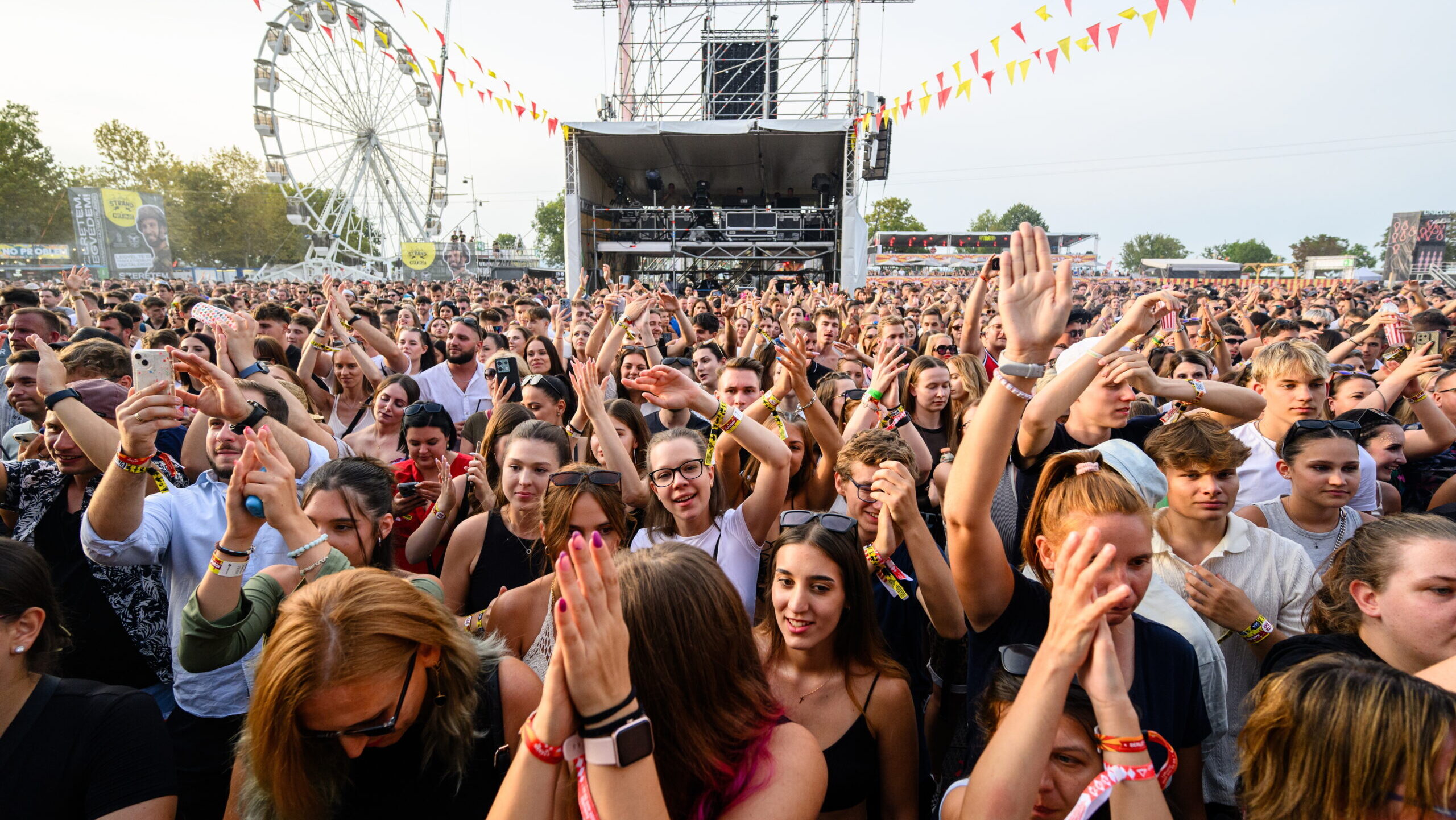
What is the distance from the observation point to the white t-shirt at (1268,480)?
10.3 ft

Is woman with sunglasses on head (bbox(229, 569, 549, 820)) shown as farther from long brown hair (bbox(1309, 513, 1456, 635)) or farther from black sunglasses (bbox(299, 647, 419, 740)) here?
long brown hair (bbox(1309, 513, 1456, 635))

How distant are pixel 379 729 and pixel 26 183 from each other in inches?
2282

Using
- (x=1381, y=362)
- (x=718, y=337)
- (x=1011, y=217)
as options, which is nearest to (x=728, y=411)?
(x=718, y=337)

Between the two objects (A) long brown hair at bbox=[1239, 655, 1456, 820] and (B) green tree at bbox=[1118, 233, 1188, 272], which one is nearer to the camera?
(A) long brown hair at bbox=[1239, 655, 1456, 820]

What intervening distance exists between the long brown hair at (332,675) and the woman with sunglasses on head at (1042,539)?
1.26 metres

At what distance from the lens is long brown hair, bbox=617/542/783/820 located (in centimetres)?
136

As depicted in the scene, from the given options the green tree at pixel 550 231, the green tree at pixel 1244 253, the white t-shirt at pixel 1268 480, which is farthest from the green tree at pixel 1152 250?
the white t-shirt at pixel 1268 480

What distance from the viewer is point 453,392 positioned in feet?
Answer: 18.4

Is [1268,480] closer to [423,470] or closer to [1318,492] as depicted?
[1318,492]

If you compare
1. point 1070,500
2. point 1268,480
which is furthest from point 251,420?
point 1268,480

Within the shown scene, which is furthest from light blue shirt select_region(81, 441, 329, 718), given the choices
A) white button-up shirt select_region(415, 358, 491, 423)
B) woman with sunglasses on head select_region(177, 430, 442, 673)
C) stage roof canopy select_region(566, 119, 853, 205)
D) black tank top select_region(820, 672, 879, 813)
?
stage roof canopy select_region(566, 119, 853, 205)

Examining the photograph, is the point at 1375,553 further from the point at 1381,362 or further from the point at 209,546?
the point at 1381,362

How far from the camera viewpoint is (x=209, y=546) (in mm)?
2484

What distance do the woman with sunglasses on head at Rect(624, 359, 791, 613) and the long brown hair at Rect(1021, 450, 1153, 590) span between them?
3.18 feet
